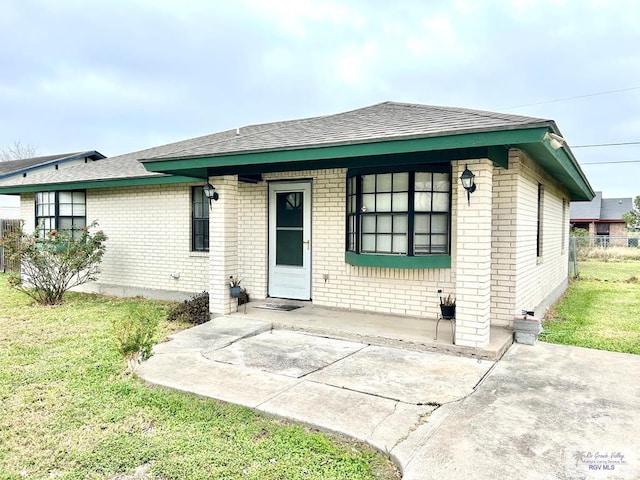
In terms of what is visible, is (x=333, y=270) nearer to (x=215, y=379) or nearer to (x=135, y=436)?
(x=215, y=379)

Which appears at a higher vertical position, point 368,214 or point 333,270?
point 368,214

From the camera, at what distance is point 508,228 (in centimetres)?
590

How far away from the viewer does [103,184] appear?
372 inches

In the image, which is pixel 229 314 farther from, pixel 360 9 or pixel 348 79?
pixel 348 79

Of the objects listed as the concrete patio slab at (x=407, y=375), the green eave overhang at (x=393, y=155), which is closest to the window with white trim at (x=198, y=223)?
the green eave overhang at (x=393, y=155)

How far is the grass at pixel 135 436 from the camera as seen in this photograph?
2.75 m

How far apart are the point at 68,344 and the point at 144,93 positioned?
24.6 meters

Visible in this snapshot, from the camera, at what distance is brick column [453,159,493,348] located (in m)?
5.01

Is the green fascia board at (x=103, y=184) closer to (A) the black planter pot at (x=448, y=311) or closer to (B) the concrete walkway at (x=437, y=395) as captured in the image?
(B) the concrete walkway at (x=437, y=395)

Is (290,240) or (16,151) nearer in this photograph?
(290,240)

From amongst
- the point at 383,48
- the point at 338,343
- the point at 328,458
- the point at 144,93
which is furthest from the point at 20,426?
the point at 144,93

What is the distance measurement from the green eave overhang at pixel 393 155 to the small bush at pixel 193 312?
7.08 feet

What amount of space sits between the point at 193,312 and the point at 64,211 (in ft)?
18.3

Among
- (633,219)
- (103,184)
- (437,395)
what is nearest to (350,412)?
(437,395)
